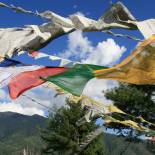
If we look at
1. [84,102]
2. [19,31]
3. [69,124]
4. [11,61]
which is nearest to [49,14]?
[19,31]

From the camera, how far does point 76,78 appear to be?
4398mm

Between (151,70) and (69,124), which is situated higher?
(69,124)

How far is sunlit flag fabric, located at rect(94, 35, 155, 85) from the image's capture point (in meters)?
3.76

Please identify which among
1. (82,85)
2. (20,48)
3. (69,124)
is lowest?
(82,85)

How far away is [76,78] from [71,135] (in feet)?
145

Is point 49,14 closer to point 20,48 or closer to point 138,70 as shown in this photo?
point 20,48

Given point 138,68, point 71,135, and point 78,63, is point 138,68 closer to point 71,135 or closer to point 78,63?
point 78,63

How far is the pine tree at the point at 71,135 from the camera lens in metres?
47.2

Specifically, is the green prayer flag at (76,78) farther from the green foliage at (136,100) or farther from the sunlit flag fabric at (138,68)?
the green foliage at (136,100)

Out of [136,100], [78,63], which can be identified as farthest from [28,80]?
[136,100]

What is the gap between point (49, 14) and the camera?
13.4ft

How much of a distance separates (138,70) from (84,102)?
16.0ft

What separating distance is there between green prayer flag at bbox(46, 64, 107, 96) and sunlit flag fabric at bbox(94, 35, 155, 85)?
8.8 inches

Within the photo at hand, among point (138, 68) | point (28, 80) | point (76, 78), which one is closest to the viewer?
point (138, 68)
